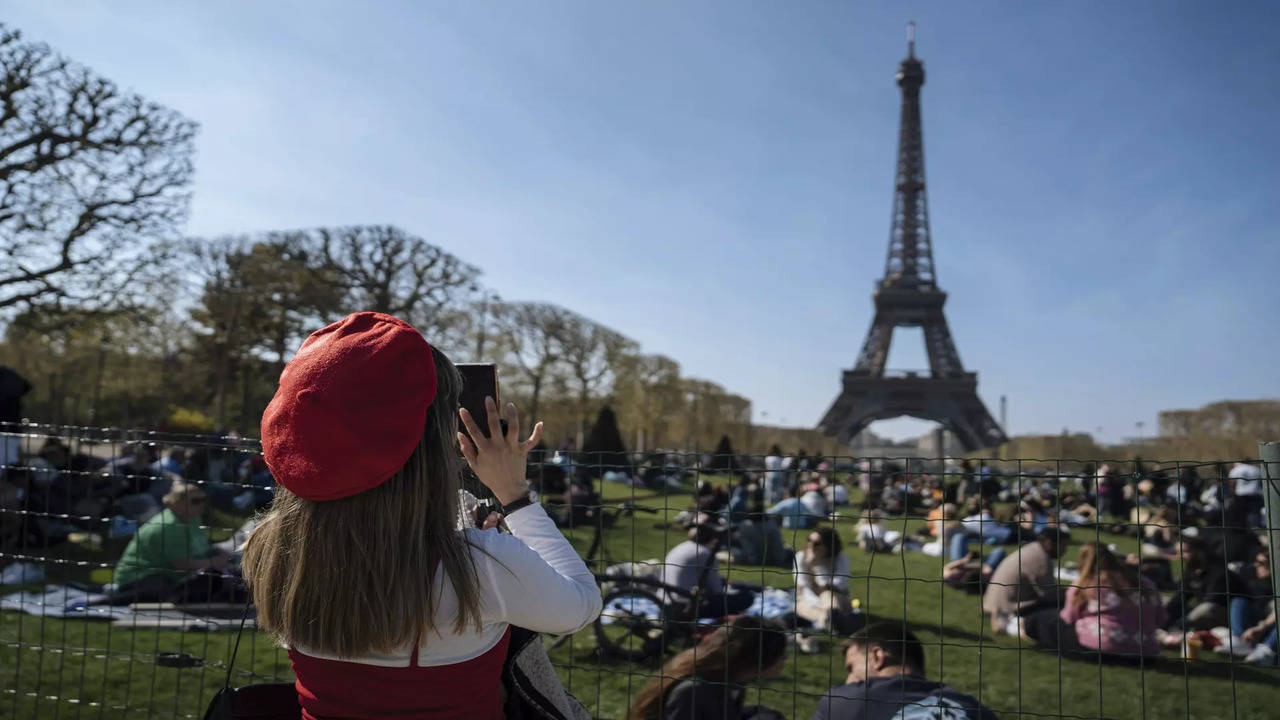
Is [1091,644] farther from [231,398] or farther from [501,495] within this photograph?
[231,398]

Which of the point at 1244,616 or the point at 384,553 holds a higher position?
the point at 384,553

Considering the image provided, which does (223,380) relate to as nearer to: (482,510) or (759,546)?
(759,546)

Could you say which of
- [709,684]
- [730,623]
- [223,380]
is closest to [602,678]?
[730,623]

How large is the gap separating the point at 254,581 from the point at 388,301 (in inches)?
1024

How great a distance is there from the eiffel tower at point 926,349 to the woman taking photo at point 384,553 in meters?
47.4

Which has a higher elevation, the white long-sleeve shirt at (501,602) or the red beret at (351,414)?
the red beret at (351,414)

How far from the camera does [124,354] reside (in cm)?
2950

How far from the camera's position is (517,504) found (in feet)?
5.28

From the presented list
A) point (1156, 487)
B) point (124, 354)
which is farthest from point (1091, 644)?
point (124, 354)

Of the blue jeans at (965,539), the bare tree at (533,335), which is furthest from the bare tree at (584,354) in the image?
the blue jeans at (965,539)

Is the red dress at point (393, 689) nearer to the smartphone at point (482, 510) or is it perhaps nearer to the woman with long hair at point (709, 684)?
the smartphone at point (482, 510)

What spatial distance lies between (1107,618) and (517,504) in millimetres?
5717

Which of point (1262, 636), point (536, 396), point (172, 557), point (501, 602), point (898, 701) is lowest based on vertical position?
point (1262, 636)

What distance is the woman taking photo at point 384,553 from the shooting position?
4.45ft
